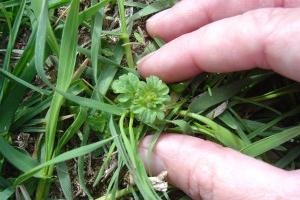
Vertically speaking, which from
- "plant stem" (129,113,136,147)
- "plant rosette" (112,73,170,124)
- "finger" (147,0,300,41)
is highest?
"finger" (147,0,300,41)

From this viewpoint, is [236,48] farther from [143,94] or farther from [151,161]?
[151,161]

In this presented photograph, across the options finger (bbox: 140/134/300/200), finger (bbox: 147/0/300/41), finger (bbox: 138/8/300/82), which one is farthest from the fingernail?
finger (bbox: 147/0/300/41)

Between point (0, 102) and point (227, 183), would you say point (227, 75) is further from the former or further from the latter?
point (0, 102)

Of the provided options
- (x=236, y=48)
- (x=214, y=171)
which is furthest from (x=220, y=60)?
(x=214, y=171)

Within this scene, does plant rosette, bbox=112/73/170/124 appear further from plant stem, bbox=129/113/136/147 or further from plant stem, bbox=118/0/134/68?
plant stem, bbox=118/0/134/68

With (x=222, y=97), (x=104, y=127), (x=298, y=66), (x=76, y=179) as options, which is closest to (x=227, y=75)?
(x=222, y=97)

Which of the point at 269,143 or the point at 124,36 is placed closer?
the point at 269,143
